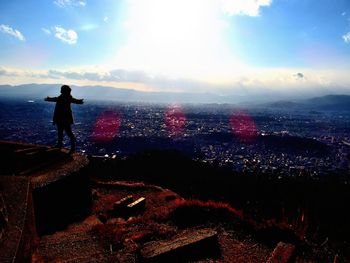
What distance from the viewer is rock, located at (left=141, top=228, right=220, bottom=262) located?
6.23 meters

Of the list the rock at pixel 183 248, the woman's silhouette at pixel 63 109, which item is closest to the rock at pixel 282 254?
the rock at pixel 183 248

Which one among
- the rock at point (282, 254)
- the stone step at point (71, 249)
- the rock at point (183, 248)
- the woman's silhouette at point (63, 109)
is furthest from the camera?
the woman's silhouette at point (63, 109)

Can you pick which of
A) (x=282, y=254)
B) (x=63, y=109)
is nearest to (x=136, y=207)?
(x=63, y=109)

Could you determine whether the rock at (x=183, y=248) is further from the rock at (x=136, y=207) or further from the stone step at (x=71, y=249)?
the rock at (x=136, y=207)

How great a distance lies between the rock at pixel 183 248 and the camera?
6.23 metres

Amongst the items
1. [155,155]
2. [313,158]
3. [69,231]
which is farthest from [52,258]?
[313,158]

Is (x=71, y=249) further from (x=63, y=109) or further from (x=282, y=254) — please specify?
(x=63, y=109)

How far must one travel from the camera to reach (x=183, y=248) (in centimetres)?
668

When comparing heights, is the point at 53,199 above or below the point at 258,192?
above

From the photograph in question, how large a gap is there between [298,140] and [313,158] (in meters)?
28.5

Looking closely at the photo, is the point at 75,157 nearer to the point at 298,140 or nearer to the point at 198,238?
the point at 198,238

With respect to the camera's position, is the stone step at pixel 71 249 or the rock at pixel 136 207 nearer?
the stone step at pixel 71 249

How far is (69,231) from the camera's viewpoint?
8.62 meters

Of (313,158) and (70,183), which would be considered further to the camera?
(313,158)
